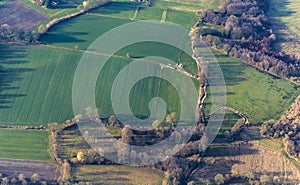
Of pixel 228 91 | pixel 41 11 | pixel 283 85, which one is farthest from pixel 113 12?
pixel 283 85

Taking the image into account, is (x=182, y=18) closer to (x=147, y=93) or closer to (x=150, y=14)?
(x=150, y=14)

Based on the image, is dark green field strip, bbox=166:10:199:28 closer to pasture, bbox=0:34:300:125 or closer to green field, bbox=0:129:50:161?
pasture, bbox=0:34:300:125

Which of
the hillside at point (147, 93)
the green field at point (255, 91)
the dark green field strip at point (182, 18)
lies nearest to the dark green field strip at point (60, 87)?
the hillside at point (147, 93)

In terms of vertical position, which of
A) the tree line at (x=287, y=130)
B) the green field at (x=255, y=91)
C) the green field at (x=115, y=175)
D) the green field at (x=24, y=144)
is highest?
the green field at (x=255, y=91)

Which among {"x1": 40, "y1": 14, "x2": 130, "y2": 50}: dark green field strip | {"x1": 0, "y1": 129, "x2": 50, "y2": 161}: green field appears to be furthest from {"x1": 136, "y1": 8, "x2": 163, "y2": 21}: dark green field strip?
{"x1": 0, "y1": 129, "x2": 50, "y2": 161}: green field

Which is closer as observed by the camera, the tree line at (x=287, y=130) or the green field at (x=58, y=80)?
the tree line at (x=287, y=130)

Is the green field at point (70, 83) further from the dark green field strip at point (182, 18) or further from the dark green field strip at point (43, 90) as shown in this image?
the dark green field strip at point (182, 18)

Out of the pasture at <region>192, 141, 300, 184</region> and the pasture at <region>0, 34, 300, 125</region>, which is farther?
the pasture at <region>0, 34, 300, 125</region>
